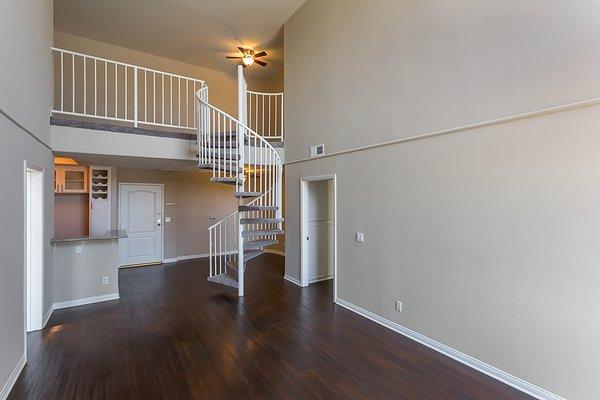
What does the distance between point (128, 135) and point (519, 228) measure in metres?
5.14

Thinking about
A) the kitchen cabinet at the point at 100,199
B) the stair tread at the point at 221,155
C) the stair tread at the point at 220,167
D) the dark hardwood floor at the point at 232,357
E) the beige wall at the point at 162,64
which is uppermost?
the beige wall at the point at 162,64

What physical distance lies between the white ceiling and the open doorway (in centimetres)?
367

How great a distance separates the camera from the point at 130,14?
18.2ft

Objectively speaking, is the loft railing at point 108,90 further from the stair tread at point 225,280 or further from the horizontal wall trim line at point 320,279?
the horizontal wall trim line at point 320,279

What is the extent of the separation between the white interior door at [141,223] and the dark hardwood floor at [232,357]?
8.23ft

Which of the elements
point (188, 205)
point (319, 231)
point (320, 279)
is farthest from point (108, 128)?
point (320, 279)

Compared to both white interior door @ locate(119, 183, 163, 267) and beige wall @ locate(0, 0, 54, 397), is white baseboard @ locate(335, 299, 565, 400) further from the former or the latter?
white interior door @ locate(119, 183, 163, 267)

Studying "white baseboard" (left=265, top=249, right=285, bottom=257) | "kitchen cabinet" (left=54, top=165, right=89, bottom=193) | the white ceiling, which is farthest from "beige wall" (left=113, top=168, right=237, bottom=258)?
the white ceiling

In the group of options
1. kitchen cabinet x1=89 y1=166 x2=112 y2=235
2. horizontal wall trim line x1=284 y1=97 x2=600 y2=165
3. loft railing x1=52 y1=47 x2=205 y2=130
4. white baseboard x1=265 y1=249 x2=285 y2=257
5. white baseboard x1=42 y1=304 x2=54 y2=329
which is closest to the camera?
horizontal wall trim line x1=284 y1=97 x2=600 y2=165

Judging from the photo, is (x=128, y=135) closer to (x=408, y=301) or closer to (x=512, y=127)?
(x=408, y=301)

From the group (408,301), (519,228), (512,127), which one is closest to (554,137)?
(512,127)

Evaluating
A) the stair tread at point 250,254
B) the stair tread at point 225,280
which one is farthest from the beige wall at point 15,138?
the stair tread at point 250,254

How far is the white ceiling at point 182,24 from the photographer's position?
525cm

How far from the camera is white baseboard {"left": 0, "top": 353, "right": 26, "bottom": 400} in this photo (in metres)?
2.35
